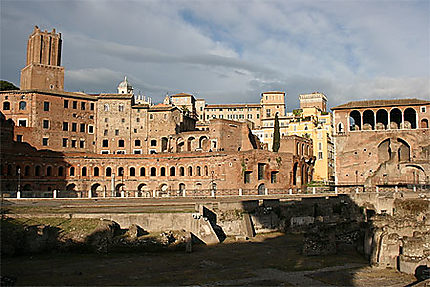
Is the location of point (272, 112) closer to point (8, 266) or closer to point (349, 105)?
point (349, 105)

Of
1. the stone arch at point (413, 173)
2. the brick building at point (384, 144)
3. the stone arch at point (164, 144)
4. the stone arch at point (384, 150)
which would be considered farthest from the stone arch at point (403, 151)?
the stone arch at point (164, 144)

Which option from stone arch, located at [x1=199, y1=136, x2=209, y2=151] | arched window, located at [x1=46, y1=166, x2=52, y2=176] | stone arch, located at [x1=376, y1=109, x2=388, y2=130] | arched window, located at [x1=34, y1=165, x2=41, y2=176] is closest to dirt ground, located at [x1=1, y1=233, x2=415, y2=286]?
arched window, located at [x1=34, y1=165, x2=41, y2=176]

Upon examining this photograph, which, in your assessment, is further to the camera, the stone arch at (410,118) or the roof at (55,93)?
the roof at (55,93)

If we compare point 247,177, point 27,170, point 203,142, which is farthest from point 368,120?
point 27,170

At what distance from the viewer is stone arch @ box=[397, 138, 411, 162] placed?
2456 inches

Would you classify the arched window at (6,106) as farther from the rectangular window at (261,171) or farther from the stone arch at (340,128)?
the stone arch at (340,128)

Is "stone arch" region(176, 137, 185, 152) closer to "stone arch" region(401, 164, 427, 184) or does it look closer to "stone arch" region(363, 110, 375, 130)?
"stone arch" region(363, 110, 375, 130)

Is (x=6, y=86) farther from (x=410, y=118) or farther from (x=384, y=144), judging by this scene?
(x=410, y=118)

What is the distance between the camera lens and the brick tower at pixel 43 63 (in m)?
76.5

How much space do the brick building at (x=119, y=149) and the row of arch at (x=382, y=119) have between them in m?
10.2

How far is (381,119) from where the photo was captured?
6850cm

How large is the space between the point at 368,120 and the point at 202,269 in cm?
5320

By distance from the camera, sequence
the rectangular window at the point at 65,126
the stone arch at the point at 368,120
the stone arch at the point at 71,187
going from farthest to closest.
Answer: the rectangular window at the point at 65,126 < the stone arch at the point at 368,120 < the stone arch at the point at 71,187

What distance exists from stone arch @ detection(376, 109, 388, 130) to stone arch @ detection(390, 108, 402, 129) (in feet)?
2.85
